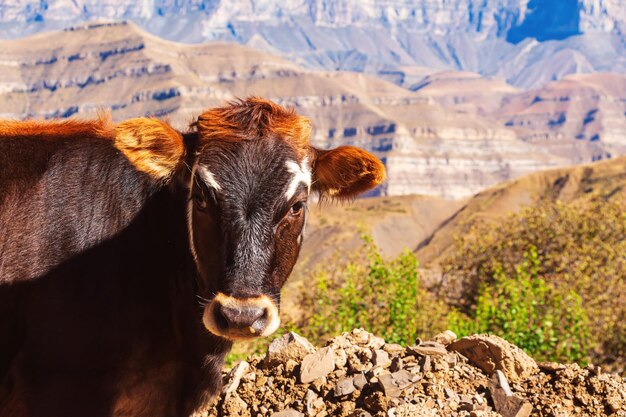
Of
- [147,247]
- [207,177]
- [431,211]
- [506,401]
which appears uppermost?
[207,177]

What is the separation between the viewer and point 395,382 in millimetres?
7879

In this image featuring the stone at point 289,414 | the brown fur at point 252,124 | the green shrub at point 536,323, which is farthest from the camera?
the green shrub at point 536,323

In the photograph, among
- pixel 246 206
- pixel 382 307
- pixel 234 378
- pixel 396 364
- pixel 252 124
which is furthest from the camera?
pixel 382 307

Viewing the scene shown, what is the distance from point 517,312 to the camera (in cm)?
1481

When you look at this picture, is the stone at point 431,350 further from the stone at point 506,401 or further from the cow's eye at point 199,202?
the cow's eye at point 199,202

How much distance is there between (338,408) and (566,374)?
8.38 ft

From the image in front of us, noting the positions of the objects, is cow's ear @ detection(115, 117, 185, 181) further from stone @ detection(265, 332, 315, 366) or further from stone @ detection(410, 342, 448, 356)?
stone @ detection(410, 342, 448, 356)

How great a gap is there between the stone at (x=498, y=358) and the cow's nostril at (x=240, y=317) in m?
3.77

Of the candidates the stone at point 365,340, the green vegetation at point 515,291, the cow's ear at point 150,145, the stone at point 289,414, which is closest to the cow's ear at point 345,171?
the cow's ear at point 150,145

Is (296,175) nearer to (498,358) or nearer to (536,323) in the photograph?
(498,358)

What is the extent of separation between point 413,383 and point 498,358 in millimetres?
1135

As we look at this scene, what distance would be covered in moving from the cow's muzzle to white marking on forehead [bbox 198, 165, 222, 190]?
34.3 inches

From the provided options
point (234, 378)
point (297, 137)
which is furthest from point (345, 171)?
point (234, 378)

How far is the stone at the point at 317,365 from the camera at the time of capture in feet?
27.4
